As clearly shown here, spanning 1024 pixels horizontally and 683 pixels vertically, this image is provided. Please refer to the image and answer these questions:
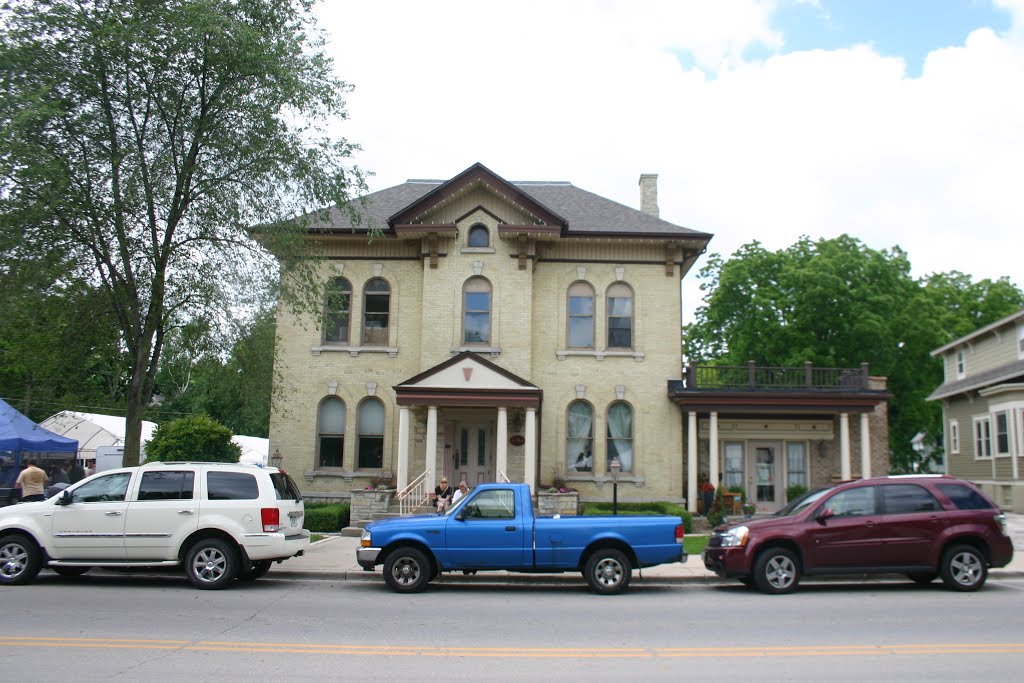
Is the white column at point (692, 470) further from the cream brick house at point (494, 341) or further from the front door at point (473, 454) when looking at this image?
the front door at point (473, 454)

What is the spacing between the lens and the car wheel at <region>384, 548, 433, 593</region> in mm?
12188

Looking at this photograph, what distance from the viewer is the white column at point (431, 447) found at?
2144cm

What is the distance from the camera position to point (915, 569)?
1220 centimetres

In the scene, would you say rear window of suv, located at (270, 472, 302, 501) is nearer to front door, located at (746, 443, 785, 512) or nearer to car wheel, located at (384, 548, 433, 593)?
car wheel, located at (384, 548, 433, 593)

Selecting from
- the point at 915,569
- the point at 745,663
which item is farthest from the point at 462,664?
the point at 915,569

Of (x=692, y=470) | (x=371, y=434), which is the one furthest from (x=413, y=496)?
(x=692, y=470)

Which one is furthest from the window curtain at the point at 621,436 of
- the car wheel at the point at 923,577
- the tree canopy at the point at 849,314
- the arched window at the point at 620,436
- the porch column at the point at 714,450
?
the tree canopy at the point at 849,314

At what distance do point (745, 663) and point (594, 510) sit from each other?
13137mm

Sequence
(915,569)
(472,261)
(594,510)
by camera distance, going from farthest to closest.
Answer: (472,261) → (594,510) → (915,569)

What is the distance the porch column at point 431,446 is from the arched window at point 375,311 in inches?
143

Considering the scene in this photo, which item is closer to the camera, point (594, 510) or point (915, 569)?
point (915, 569)

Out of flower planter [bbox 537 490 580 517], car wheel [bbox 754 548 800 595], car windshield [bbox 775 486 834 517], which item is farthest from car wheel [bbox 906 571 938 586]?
flower planter [bbox 537 490 580 517]

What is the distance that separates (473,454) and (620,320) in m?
5.84

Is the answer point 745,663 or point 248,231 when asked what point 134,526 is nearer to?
point 248,231
